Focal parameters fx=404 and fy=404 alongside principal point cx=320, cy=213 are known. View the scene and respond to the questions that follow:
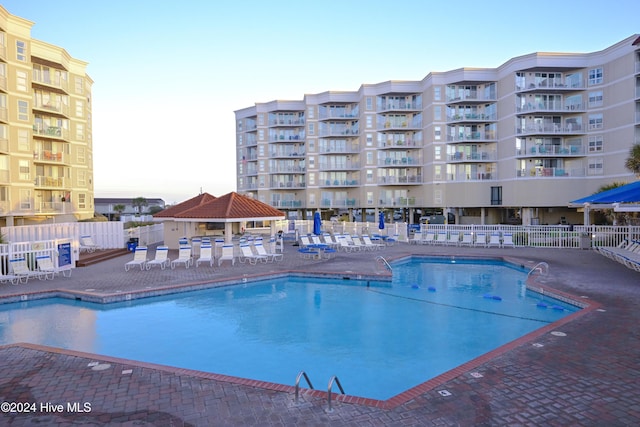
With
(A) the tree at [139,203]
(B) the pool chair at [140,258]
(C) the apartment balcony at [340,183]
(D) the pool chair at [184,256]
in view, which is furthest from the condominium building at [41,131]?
(A) the tree at [139,203]

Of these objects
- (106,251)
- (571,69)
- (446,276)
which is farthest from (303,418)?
(571,69)

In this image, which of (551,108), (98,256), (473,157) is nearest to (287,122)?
(473,157)

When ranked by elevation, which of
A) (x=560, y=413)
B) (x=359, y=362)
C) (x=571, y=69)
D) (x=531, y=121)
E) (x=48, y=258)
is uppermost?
(x=571, y=69)

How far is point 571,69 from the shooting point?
3878 cm

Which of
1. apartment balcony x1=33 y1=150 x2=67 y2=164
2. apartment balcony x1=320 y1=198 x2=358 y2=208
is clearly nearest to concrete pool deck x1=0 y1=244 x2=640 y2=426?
apartment balcony x1=33 y1=150 x2=67 y2=164

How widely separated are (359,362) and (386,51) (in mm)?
24068

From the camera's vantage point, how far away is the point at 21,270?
13.8 meters

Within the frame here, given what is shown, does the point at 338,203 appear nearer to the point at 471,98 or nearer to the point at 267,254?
the point at 471,98

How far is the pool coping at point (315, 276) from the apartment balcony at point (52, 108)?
26.0 meters

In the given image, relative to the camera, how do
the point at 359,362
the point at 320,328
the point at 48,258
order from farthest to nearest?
the point at 48,258 < the point at 320,328 < the point at 359,362

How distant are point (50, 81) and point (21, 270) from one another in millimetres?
25701

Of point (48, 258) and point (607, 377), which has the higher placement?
point (48, 258)

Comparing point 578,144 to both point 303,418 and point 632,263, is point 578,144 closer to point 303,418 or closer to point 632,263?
point 632,263

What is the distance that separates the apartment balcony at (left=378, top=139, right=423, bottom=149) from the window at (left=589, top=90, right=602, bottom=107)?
54.9 ft
